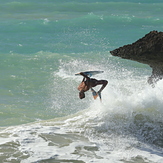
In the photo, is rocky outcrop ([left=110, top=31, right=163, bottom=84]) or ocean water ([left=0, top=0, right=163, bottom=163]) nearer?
ocean water ([left=0, top=0, right=163, bottom=163])

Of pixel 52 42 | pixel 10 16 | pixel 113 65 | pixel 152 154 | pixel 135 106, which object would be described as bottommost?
pixel 152 154

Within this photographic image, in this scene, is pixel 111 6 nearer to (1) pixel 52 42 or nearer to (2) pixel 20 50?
(1) pixel 52 42

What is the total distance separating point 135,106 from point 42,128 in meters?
3.00

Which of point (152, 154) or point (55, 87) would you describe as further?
point (55, 87)

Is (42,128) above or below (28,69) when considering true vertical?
below

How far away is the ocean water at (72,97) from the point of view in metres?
9.16

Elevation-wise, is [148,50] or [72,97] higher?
[148,50]

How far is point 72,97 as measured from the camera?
15.2 metres

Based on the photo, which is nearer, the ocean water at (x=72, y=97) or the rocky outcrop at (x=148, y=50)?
the ocean water at (x=72, y=97)

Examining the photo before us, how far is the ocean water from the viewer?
916 cm

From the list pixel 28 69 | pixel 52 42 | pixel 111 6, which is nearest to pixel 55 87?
pixel 28 69

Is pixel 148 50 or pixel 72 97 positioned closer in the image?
pixel 148 50

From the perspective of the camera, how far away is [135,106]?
11.4 m

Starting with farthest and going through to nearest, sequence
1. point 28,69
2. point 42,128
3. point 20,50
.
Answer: point 20,50
point 28,69
point 42,128
